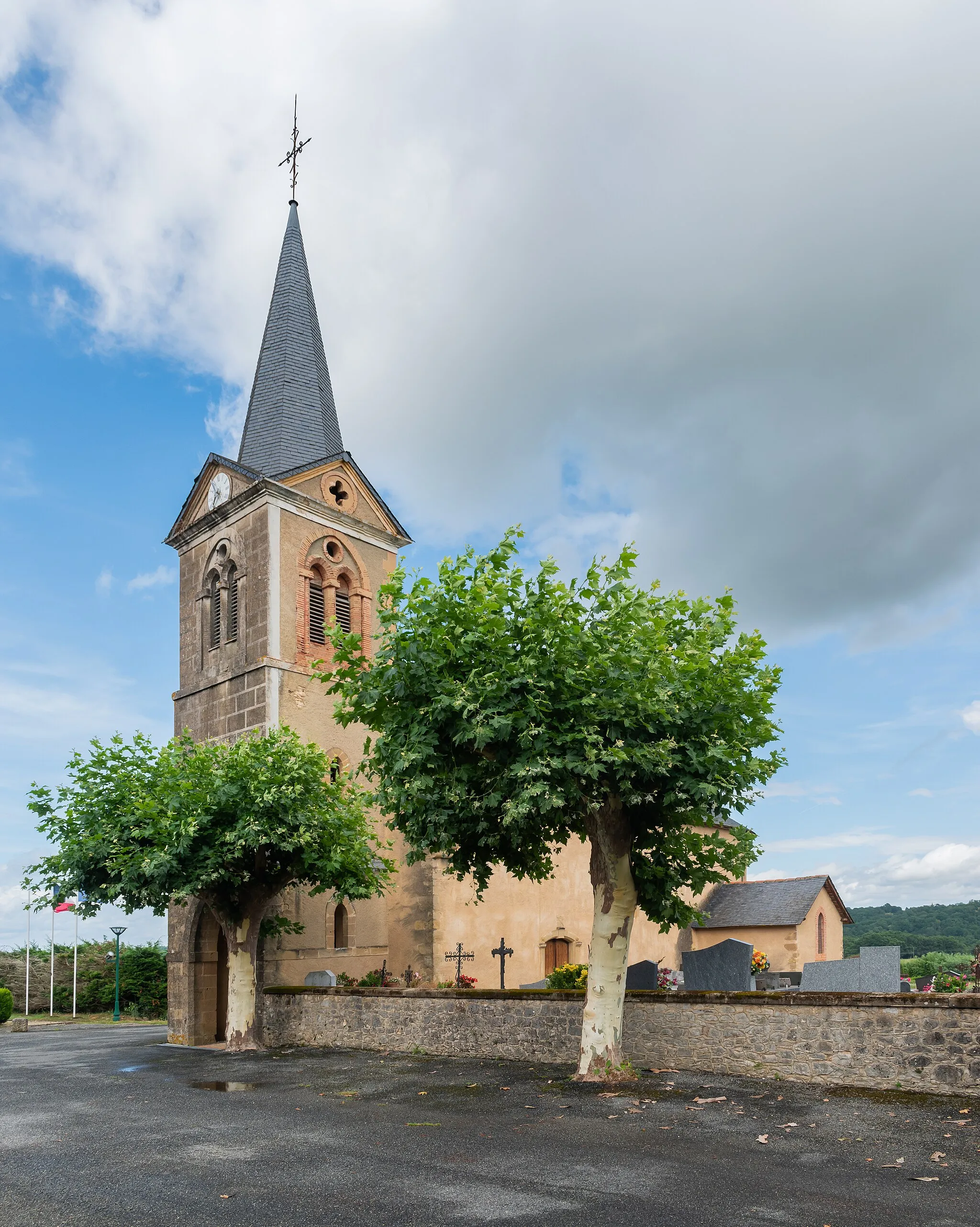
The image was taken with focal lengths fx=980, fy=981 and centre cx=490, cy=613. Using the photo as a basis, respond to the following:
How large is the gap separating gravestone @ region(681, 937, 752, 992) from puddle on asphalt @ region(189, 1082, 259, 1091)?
700 cm

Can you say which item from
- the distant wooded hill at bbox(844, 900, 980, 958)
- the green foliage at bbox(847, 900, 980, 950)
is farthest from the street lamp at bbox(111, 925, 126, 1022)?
the green foliage at bbox(847, 900, 980, 950)

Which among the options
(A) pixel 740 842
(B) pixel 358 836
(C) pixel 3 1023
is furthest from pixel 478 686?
(C) pixel 3 1023

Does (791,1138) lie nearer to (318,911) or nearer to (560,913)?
(318,911)

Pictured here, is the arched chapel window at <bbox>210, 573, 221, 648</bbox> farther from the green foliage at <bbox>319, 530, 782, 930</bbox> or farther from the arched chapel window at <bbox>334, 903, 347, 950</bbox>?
the green foliage at <bbox>319, 530, 782, 930</bbox>

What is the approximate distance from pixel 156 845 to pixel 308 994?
446 centimetres

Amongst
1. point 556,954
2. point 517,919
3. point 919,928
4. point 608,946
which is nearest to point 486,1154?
point 608,946

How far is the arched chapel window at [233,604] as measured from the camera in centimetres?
2689

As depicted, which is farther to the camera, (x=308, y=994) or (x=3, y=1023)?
(x=3, y=1023)

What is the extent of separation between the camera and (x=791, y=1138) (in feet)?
32.6

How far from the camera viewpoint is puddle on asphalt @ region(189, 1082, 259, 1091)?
1477cm

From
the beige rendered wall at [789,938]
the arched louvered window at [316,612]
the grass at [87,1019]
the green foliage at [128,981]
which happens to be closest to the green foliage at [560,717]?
the arched louvered window at [316,612]

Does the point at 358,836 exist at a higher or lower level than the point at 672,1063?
higher

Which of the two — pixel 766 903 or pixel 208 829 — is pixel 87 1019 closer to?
pixel 208 829

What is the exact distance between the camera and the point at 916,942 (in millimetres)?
57188
